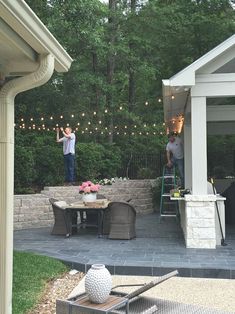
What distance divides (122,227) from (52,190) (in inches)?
128

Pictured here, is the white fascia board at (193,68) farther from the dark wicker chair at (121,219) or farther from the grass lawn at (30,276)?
the grass lawn at (30,276)

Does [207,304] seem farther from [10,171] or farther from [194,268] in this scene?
[10,171]

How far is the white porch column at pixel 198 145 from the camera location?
23.1ft

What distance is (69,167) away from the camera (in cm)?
1102

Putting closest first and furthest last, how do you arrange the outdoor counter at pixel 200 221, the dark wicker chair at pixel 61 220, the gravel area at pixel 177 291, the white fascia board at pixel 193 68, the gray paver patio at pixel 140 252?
the gravel area at pixel 177 291
the gray paver patio at pixel 140 252
the white fascia board at pixel 193 68
the outdoor counter at pixel 200 221
the dark wicker chair at pixel 61 220

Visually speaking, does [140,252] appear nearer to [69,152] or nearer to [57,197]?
[57,197]

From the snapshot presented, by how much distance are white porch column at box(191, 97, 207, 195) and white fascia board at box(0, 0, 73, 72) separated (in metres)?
3.62

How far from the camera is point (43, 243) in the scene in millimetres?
7520

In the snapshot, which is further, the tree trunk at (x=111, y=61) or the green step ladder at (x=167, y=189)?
the tree trunk at (x=111, y=61)

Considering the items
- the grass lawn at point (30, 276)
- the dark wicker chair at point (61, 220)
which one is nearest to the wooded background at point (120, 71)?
the dark wicker chair at point (61, 220)

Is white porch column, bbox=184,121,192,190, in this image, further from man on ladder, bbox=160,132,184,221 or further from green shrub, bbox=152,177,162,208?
green shrub, bbox=152,177,162,208

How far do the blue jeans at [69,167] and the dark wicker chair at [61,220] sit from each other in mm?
2666

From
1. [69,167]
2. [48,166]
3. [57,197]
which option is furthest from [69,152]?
[57,197]

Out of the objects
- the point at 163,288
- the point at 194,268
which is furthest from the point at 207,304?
the point at 194,268
